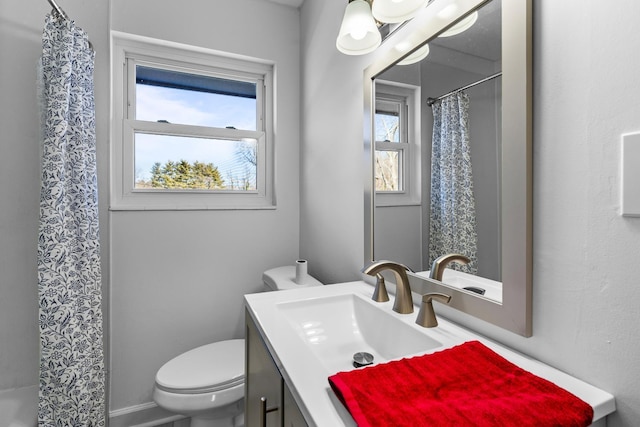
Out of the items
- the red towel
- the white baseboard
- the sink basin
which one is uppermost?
the red towel

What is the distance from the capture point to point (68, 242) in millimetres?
1344

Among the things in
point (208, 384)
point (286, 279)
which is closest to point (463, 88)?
point (286, 279)

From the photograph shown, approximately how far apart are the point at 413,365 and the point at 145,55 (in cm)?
213

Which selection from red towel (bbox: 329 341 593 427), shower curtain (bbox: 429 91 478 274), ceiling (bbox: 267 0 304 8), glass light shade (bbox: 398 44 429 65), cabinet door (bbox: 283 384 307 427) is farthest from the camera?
ceiling (bbox: 267 0 304 8)

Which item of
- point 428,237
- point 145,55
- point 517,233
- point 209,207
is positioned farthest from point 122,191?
point 517,233

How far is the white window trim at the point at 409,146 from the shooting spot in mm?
1044

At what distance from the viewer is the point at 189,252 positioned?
1827 millimetres

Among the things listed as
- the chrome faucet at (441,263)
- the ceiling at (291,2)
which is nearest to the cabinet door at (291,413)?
the chrome faucet at (441,263)

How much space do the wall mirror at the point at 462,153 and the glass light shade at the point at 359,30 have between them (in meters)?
0.08

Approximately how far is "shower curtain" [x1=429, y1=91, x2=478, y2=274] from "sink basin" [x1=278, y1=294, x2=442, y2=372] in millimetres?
231

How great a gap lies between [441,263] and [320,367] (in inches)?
19.1

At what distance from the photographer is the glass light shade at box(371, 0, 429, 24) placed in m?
0.90

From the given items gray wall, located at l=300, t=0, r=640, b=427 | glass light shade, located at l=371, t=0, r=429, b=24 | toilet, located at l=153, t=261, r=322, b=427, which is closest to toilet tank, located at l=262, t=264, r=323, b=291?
toilet, located at l=153, t=261, r=322, b=427

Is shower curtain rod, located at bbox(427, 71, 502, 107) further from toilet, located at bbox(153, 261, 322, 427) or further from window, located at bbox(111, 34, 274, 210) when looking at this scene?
window, located at bbox(111, 34, 274, 210)
